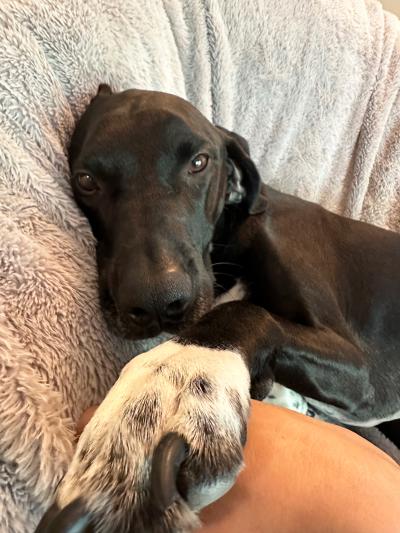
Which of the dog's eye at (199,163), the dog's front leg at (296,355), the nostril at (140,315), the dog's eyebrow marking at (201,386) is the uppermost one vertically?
the dog's eye at (199,163)

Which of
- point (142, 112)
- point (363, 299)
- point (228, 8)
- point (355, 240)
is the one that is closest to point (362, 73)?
point (228, 8)

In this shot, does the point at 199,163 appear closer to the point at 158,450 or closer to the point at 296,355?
the point at 296,355

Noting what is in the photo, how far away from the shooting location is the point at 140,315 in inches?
52.2

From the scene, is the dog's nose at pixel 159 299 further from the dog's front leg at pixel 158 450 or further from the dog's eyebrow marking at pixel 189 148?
the dog's eyebrow marking at pixel 189 148

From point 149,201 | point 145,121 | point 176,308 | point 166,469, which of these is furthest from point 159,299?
point 145,121

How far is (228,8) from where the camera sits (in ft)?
7.45

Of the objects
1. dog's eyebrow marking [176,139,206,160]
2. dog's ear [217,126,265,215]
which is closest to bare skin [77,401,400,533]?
dog's eyebrow marking [176,139,206,160]

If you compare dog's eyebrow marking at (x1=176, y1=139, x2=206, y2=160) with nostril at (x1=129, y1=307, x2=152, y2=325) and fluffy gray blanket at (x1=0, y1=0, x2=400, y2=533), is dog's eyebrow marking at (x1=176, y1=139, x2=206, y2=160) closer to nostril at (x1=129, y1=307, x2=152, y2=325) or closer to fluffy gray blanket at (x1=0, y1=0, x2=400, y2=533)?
fluffy gray blanket at (x1=0, y1=0, x2=400, y2=533)

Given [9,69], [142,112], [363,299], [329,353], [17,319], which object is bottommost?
[363,299]

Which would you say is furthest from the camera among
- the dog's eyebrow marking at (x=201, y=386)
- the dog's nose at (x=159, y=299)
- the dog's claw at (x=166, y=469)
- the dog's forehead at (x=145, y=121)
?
the dog's forehead at (x=145, y=121)

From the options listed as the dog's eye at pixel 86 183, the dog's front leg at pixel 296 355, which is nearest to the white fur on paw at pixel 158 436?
the dog's front leg at pixel 296 355

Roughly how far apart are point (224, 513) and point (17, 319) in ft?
1.78

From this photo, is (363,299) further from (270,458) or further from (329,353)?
(270,458)

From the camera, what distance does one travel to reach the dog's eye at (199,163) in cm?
167
